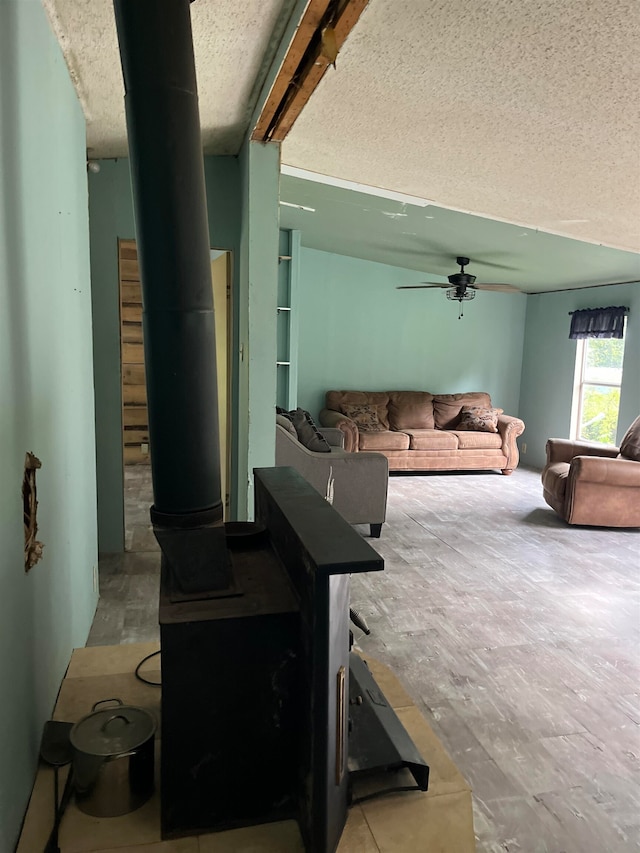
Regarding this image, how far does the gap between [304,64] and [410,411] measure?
5442 mm

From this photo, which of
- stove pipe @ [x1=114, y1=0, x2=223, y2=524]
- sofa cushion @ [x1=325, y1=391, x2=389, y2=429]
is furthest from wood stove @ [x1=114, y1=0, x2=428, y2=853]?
sofa cushion @ [x1=325, y1=391, x2=389, y2=429]

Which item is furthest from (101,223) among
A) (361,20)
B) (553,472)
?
(553,472)

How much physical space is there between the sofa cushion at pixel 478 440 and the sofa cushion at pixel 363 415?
95cm

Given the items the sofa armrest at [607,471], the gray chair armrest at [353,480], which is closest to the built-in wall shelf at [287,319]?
the gray chair armrest at [353,480]

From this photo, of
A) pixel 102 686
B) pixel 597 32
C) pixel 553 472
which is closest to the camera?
pixel 102 686

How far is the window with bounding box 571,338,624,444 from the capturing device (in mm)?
6848

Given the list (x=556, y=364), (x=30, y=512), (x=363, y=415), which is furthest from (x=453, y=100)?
(x=556, y=364)

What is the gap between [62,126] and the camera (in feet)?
6.96

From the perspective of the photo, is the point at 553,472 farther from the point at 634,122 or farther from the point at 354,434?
the point at 634,122

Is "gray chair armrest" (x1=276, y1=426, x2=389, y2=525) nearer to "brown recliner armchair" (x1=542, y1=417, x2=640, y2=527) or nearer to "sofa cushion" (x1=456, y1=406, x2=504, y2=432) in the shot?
"brown recliner armchair" (x1=542, y1=417, x2=640, y2=527)

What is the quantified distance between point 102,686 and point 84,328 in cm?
153

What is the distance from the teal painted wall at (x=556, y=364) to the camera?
6.54 metres

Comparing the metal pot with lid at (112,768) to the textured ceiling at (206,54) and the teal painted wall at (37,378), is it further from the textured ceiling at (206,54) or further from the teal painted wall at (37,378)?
the textured ceiling at (206,54)

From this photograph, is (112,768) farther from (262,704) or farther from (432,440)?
(432,440)
